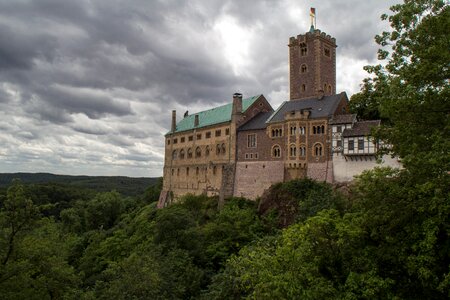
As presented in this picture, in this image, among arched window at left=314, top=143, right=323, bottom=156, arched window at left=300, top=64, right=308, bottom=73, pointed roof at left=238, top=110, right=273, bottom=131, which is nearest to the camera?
arched window at left=314, top=143, right=323, bottom=156

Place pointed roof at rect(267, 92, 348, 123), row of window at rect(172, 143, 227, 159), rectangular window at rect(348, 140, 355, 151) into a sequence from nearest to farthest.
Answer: rectangular window at rect(348, 140, 355, 151) < pointed roof at rect(267, 92, 348, 123) < row of window at rect(172, 143, 227, 159)

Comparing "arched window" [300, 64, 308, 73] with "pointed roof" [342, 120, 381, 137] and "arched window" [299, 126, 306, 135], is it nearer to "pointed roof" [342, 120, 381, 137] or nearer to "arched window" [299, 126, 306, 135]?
"arched window" [299, 126, 306, 135]

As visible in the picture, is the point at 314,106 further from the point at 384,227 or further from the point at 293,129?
the point at 384,227

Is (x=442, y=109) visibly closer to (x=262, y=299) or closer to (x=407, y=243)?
(x=407, y=243)

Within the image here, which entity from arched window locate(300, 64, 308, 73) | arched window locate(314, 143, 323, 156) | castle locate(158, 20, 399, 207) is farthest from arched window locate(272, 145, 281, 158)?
arched window locate(300, 64, 308, 73)

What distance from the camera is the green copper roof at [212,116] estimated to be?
58.4 meters

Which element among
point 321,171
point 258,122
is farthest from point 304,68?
point 321,171

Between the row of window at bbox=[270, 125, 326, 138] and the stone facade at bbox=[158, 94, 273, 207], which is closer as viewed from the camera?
the row of window at bbox=[270, 125, 326, 138]

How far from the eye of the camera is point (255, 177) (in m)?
51.6

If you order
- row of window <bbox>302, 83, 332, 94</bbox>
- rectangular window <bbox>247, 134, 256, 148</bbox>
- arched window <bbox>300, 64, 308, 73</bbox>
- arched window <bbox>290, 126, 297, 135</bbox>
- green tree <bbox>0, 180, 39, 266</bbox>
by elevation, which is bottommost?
green tree <bbox>0, 180, 39, 266</bbox>

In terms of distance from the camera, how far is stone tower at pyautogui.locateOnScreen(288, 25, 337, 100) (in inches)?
2052

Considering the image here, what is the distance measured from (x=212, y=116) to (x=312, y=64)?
17.6 m

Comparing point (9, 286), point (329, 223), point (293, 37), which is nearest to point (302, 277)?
point (329, 223)

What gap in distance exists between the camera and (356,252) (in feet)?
53.8
